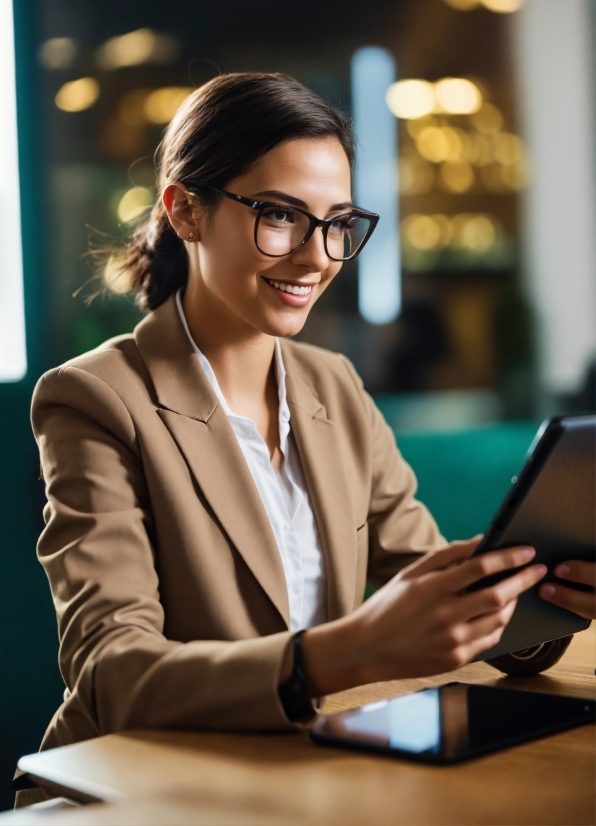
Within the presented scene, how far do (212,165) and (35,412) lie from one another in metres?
0.49

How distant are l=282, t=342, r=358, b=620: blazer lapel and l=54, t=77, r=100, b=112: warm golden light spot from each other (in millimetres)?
929

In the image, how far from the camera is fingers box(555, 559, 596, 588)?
122 centimetres

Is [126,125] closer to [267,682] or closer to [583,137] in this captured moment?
[267,682]

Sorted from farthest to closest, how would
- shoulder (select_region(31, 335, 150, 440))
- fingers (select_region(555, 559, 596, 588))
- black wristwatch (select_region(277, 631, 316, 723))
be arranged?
shoulder (select_region(31, 335, 150, 440))
fingers (select_region(555, 559, 596, 588))
black wristwatch (select_region(277, 631, 316, 723))

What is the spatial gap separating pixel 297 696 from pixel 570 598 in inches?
14.9

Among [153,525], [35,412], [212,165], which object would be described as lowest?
[153,525]

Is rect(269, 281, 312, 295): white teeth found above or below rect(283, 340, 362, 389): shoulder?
above

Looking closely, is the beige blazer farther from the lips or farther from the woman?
the lips

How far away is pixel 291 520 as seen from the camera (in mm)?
1659

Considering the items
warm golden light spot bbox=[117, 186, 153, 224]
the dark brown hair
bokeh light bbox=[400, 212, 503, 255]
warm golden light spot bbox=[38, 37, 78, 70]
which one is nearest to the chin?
the dark brown hair

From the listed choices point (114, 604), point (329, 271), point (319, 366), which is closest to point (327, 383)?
point (319, 366)

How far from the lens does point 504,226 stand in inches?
144

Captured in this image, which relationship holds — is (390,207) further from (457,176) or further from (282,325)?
(282,325)

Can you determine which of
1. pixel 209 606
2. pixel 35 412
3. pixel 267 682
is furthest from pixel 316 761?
pixel 35 412
